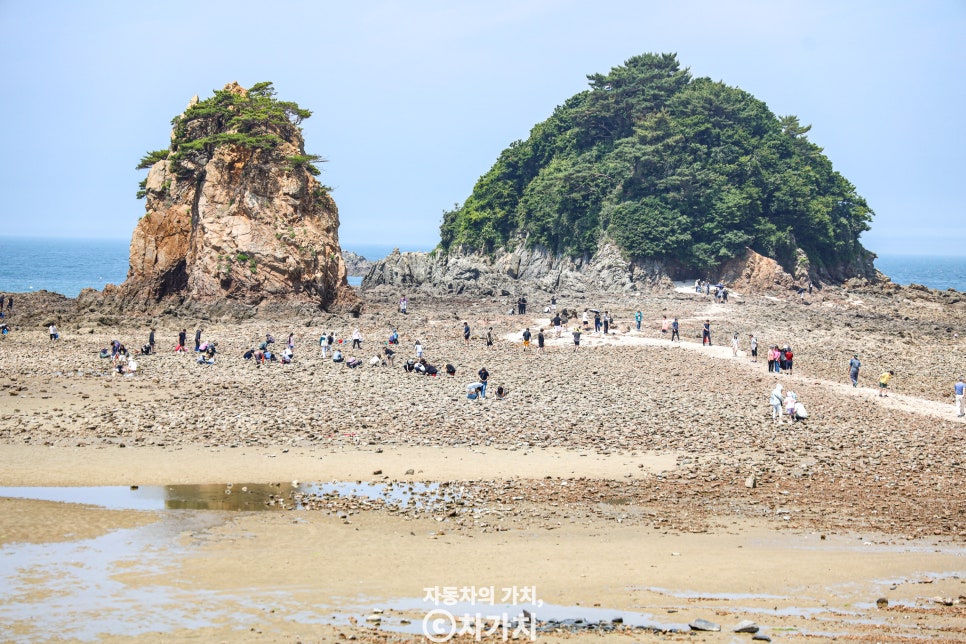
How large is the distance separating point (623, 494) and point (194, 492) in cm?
964

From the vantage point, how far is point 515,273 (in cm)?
8306

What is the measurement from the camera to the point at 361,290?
72.9 m

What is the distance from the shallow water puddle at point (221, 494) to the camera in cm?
2061

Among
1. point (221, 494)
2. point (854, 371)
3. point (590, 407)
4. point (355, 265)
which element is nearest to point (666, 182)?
point (854, 371)

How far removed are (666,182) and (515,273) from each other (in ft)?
50.9

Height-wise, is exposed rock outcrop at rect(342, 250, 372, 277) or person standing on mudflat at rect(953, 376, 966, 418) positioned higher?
exposed rock outcrop at rect(342, 250, 372, 277)

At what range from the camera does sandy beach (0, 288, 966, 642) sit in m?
14.8

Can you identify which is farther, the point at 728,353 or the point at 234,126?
the point at 234,126

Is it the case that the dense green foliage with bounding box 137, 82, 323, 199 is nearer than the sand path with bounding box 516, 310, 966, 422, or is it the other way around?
the sand path with bounding box 516, 310, 966, 422

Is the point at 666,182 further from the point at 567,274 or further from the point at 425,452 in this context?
the point at 425,452

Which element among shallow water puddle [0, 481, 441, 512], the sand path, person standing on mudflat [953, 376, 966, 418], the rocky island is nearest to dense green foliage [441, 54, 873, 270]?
the rocky island

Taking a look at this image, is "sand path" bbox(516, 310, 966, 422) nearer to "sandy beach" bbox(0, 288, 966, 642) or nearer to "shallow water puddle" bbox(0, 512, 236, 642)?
"sandy beach" bbox(0, 288, 966, 642)

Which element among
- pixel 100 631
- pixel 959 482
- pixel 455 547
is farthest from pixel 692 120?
pixel 100 631

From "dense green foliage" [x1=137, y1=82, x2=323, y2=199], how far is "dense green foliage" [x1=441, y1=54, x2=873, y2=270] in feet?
89.7
